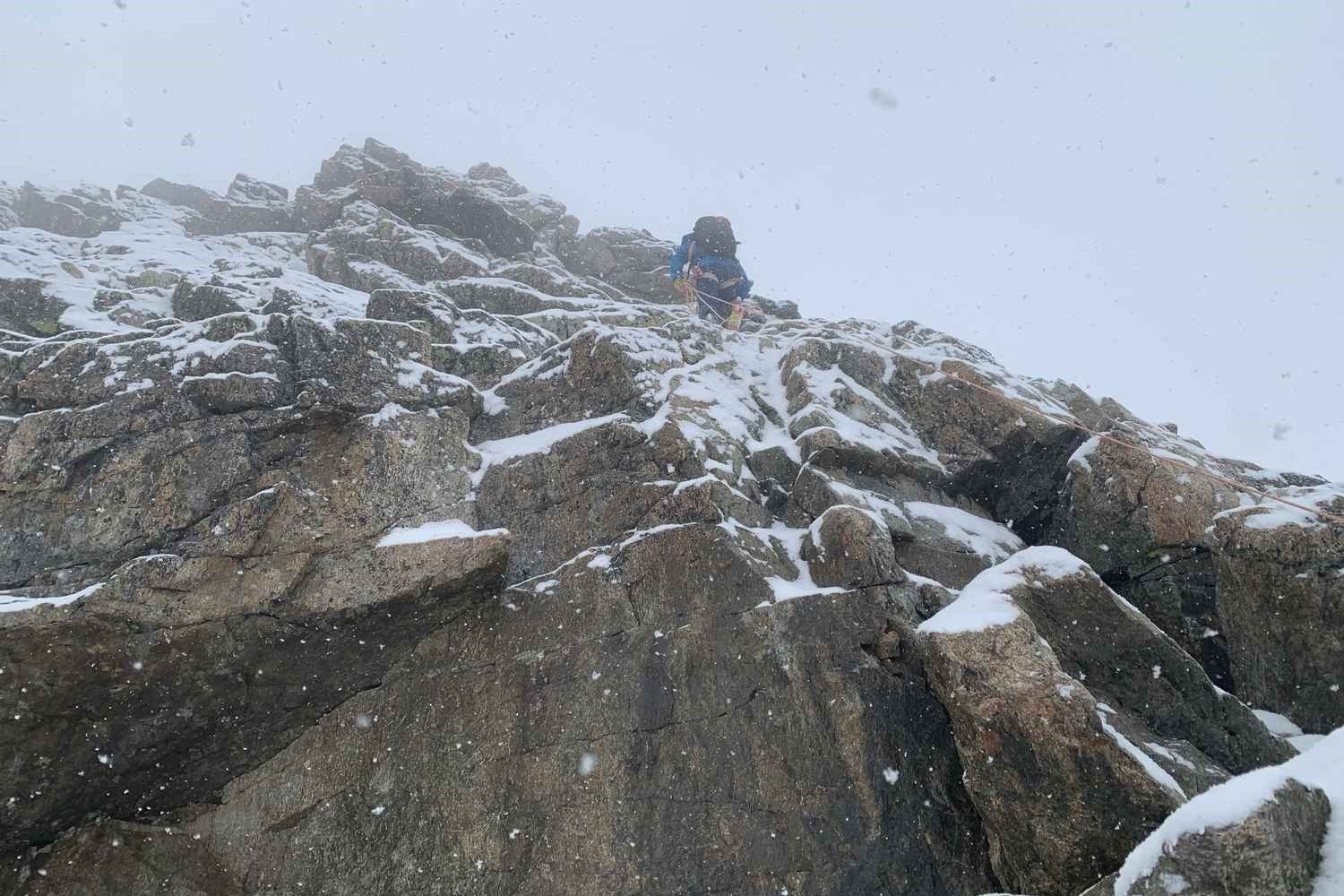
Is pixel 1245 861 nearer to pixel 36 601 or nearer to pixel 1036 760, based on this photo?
pixel 1036 760

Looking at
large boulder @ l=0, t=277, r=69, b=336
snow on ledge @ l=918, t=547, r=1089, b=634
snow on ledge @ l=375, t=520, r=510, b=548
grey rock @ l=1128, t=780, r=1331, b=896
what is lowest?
large boulder @ l=0, t=277, r=69, b=336

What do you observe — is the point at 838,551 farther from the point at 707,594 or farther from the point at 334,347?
the point at 334,347

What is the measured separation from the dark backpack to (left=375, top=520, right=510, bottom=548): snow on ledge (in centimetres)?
1980

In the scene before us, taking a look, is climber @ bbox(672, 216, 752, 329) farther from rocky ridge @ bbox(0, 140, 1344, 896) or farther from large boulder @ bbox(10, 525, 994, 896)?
large boulder @ bbox(10, 525, 994, 896)

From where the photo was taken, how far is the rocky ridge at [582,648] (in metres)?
7.76

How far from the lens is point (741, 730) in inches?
344

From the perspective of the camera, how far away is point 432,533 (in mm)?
9750

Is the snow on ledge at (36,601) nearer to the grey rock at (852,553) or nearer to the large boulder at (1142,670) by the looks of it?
the grey rock at (852,553)

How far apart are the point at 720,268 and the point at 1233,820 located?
79.6 feet

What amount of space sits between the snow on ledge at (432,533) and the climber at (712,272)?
18.2m

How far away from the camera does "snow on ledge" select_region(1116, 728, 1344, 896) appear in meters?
4.69

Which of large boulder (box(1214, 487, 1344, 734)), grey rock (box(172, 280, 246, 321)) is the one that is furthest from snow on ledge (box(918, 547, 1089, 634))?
grey rock (box(172, 280, 246, 321))

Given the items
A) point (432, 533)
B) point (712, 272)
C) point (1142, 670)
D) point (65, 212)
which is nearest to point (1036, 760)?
point (1142, 670)

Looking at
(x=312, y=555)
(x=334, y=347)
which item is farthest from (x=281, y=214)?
(x=312, y=555)
